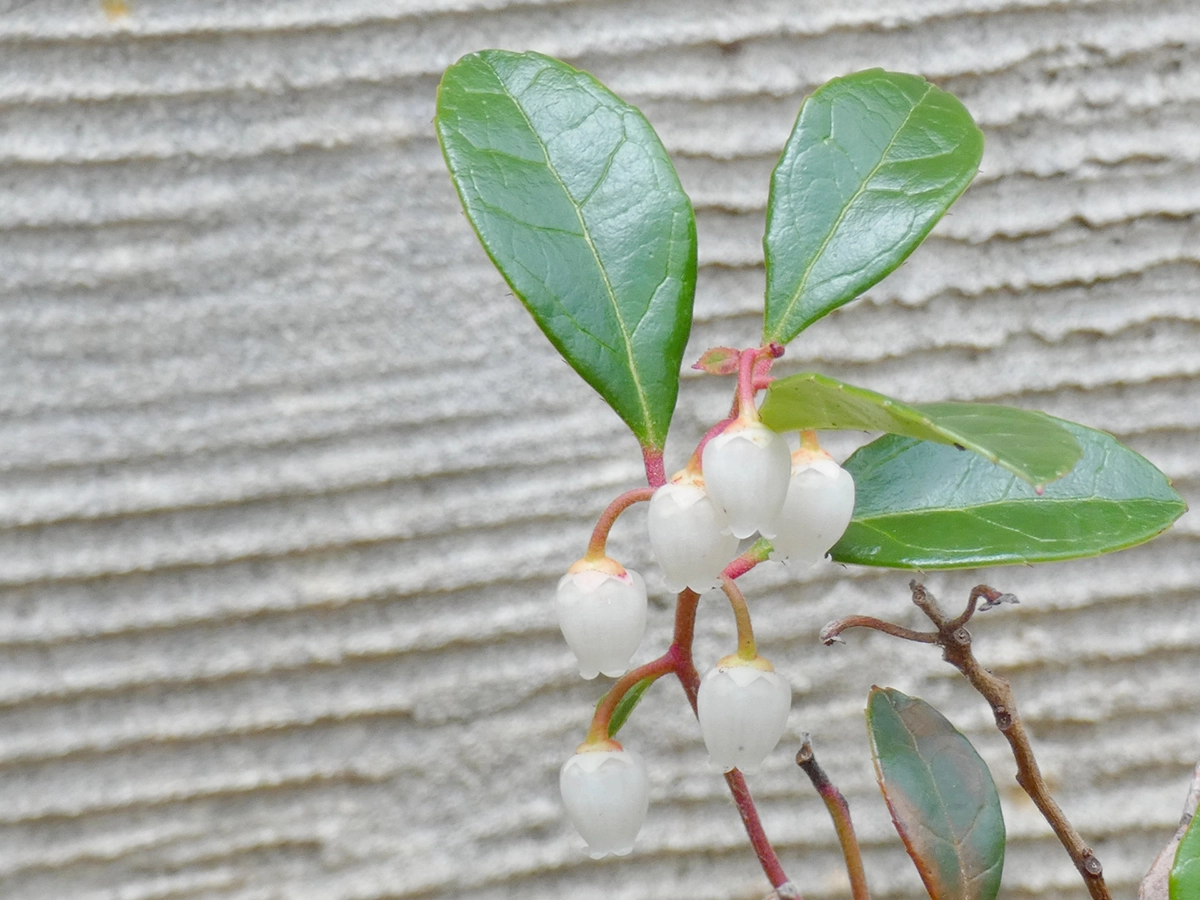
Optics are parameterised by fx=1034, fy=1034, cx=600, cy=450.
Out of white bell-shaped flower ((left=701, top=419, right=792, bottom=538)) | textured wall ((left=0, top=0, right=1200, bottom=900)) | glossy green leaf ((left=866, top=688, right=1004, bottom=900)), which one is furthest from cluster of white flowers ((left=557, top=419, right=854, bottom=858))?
textured wall ((left=0, top=0, right=1200, bottom=900))

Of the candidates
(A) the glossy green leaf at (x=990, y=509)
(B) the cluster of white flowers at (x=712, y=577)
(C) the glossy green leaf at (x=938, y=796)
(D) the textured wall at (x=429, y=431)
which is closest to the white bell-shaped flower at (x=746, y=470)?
(B) the cluster of white flowers at (x=712, y=577)

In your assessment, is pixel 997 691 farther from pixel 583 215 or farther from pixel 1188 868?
pixel 583 215

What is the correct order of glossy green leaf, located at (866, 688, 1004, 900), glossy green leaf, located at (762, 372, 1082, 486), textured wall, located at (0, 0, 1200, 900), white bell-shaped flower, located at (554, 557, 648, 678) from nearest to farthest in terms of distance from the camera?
glossy green leaf, located at (762, 372, 1082, 486), white bell-shaped flower, located at (554, 557, 648, 678), glossy green leaf, located at (866, 688, 1004, 900), textured wall, located at (0, 0, 1200, 900)

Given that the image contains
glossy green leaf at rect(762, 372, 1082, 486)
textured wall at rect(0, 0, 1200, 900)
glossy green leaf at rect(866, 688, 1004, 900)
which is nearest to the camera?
glossy green leaf at rect(762, 372, 1082, 486)

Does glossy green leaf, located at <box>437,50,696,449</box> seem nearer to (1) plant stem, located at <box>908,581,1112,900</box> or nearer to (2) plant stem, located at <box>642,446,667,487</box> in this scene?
(2) plant stem, located at <box>642,446,667,487</box>

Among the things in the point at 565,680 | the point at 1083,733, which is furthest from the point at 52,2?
the point at 1083,733

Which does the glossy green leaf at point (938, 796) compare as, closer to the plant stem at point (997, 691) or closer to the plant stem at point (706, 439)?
the plant stem at point (997, 691)

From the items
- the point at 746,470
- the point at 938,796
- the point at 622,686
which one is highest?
the point at 746,470

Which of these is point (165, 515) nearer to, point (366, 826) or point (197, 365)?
point (197, 365)

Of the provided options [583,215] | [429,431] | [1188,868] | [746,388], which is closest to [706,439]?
[746,388]
